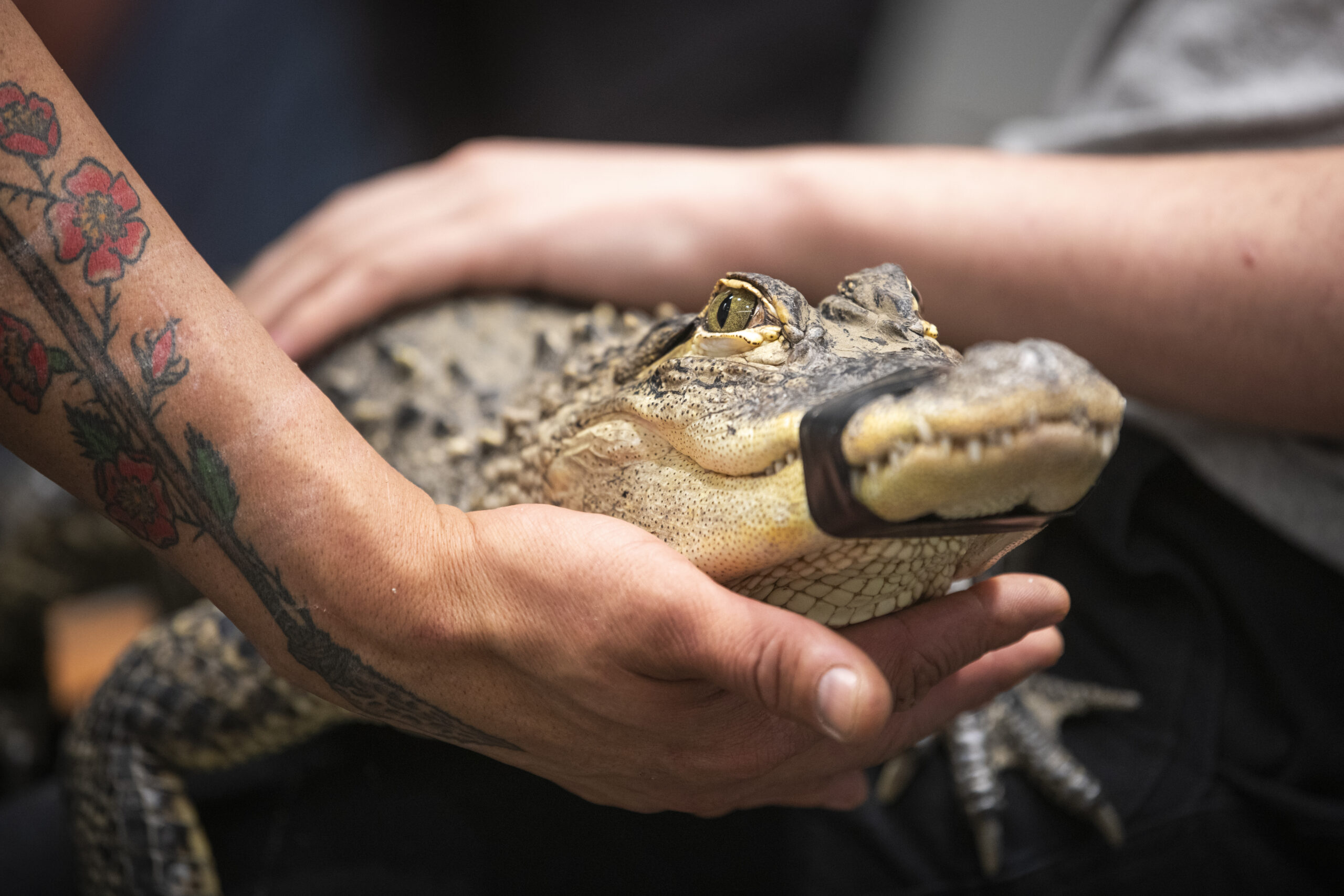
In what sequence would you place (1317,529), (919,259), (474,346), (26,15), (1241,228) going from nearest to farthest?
(26,15) → (1241,228) → (1317,529) → (919,259) → (474,346)

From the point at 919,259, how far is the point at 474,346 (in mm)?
1026

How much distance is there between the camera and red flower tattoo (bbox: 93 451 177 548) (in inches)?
36.4

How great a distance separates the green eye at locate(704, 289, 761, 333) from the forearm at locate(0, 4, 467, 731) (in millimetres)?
416

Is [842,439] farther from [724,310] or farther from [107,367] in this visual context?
[107,367]

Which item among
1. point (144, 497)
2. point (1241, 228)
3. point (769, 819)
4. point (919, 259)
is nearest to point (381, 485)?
point (144, 497)

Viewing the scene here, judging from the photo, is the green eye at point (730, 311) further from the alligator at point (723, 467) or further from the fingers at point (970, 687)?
the fingers at point (970, 687)

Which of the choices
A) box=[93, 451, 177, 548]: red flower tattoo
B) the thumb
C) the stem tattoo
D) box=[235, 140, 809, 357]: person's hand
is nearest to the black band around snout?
the thumb

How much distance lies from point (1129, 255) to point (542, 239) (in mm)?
1270

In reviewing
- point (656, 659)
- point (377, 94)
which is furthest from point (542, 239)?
point (377, 94)

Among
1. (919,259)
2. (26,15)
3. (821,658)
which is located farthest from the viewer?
(919,259)

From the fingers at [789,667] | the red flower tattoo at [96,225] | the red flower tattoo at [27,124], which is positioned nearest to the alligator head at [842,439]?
the fingers at [789,667]

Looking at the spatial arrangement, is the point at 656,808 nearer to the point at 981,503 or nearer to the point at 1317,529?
the point at 981,503

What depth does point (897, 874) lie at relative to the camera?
1.50m

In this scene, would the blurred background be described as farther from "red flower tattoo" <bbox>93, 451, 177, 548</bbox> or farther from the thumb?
the thumb
